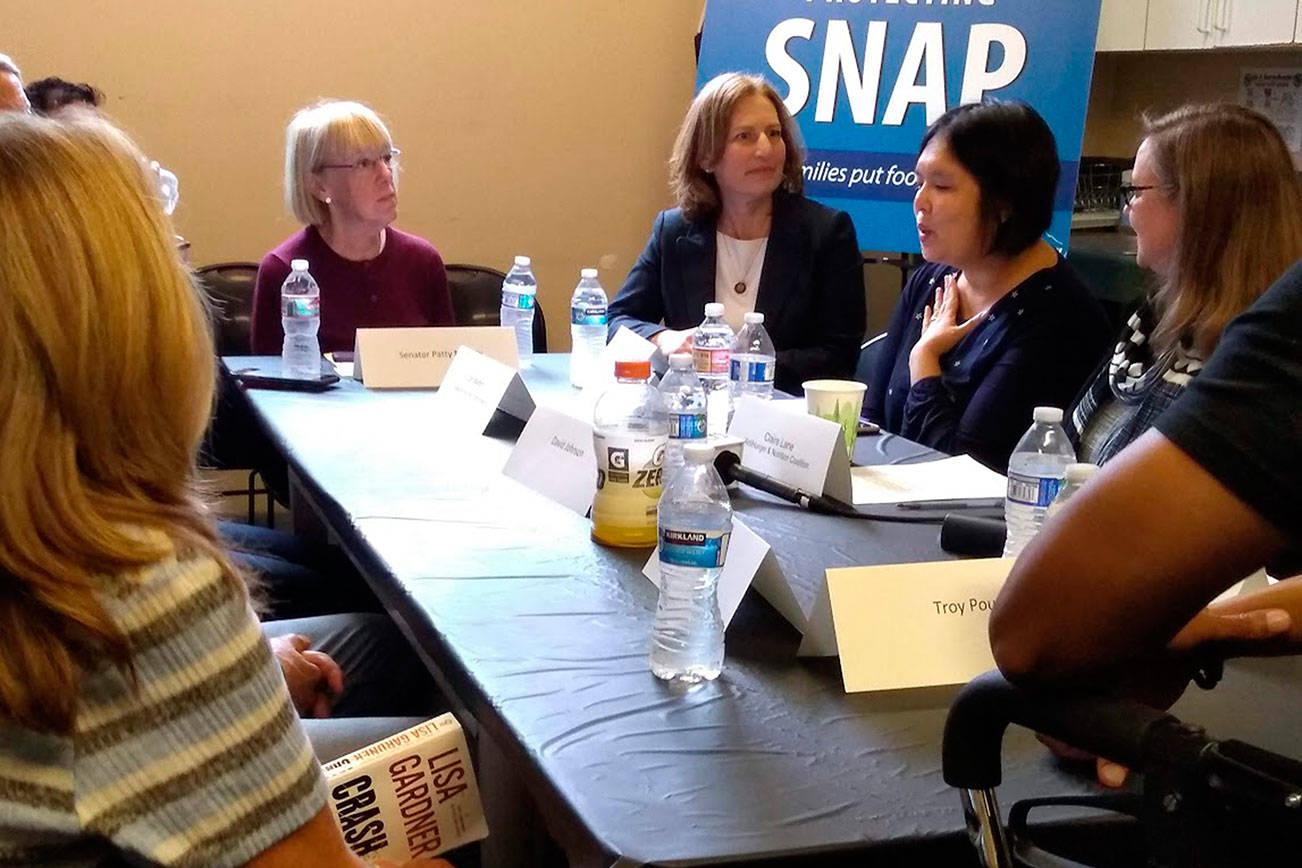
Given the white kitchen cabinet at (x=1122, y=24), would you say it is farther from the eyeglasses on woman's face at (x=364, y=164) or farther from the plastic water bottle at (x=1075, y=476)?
the plastic water bottle at (x=1075, y=476)

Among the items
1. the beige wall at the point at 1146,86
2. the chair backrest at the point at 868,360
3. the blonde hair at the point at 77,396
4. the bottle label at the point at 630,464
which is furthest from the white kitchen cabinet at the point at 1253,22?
the blonde hair at the point at 77,396

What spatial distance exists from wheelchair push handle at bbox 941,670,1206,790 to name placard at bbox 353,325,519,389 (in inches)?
70.7

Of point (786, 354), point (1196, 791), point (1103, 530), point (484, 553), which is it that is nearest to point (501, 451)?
point (484, 553)

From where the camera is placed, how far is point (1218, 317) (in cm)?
193

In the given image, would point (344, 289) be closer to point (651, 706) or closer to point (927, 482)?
point (927, 482)

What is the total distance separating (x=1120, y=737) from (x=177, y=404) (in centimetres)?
64

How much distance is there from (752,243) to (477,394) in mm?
1001

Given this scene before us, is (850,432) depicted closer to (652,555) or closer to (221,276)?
(652,555)

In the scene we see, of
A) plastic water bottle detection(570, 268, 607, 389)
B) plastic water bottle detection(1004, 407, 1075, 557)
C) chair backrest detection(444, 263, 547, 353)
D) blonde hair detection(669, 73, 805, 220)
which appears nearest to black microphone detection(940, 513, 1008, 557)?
plastic water bottle detection(1004, 407, 1075, 557)

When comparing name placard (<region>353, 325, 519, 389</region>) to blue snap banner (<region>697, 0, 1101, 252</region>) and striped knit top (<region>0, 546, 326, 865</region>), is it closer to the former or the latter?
blue snap banner (<region>697, 0, 1101, 252</region>)

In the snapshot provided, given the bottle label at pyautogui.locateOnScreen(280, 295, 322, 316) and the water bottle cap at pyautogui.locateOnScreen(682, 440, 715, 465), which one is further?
Result: the bottle label at pyautogui.locateOnScreen(280, 295, 322, 316)

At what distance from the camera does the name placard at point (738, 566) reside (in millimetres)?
1242

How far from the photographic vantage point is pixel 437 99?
398 cm

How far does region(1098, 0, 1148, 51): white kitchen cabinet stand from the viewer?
377cm
